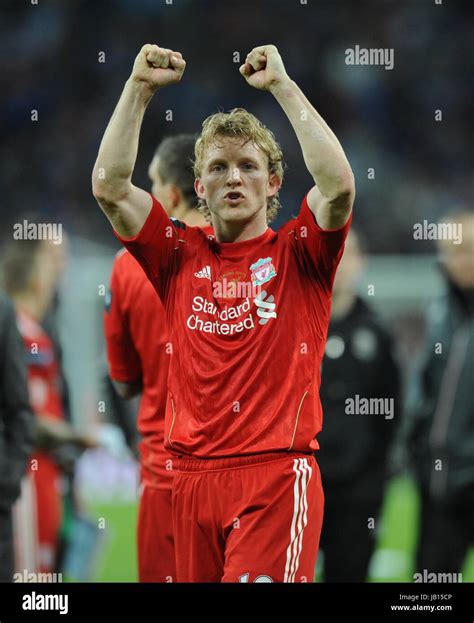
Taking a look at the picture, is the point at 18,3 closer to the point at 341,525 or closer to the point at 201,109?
the point at 201,109

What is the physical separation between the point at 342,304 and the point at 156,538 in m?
2.41

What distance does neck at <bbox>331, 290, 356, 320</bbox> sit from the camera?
6211 millimetres

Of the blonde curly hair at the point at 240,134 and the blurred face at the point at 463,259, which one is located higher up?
the blonde curly hair at the point at 240,134

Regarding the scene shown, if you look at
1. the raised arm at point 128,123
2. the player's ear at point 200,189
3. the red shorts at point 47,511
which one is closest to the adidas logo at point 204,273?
the player's ear at point 200,189

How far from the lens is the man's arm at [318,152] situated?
125 inches

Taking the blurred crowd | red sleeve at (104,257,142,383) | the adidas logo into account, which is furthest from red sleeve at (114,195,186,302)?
the blurred crowd

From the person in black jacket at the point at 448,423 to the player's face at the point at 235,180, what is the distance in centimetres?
286

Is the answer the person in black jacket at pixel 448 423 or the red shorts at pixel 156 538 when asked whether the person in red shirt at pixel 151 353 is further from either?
the person in black jacket at pixel 448 423

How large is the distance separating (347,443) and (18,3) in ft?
34.6

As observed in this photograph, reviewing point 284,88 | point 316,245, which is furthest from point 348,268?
point 284,88

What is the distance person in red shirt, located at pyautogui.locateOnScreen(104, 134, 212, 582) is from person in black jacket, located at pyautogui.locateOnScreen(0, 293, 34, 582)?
426mm
